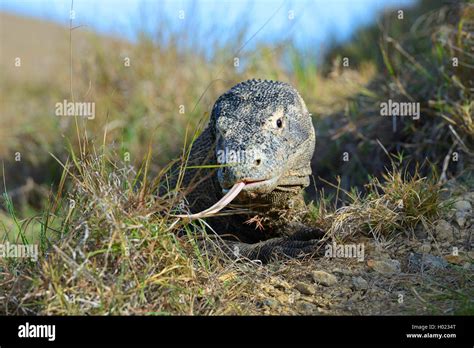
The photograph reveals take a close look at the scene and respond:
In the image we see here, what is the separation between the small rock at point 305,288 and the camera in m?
4.10

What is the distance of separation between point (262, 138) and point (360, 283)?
1.11 metres

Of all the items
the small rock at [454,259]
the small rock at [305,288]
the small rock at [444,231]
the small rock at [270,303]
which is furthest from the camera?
the small rock at [444,231]

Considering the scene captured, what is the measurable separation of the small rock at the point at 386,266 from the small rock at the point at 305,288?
18.6 inches

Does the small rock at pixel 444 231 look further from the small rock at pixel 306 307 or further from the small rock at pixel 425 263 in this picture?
the small rock at pixel 306 307

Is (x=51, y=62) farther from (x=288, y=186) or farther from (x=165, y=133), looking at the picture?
(x=288, y=186)

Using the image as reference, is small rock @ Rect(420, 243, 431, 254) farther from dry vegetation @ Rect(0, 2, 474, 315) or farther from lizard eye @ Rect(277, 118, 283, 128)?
lizard eye @ Rect(277, 118, 283, 128)

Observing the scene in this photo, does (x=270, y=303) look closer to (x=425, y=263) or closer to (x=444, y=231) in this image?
(x=425, y=263)

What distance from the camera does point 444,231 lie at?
4688 millimetres

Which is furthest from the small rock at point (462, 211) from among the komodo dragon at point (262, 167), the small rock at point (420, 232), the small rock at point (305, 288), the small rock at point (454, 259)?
the small rock at point (305, 288)

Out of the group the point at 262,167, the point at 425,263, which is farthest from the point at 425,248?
the point at 262,167

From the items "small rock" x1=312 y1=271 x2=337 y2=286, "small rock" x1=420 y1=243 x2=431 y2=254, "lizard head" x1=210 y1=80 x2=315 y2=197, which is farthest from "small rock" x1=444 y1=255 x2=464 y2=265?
"lizard head" x1=210 y1=80 x2=315 y2=197
